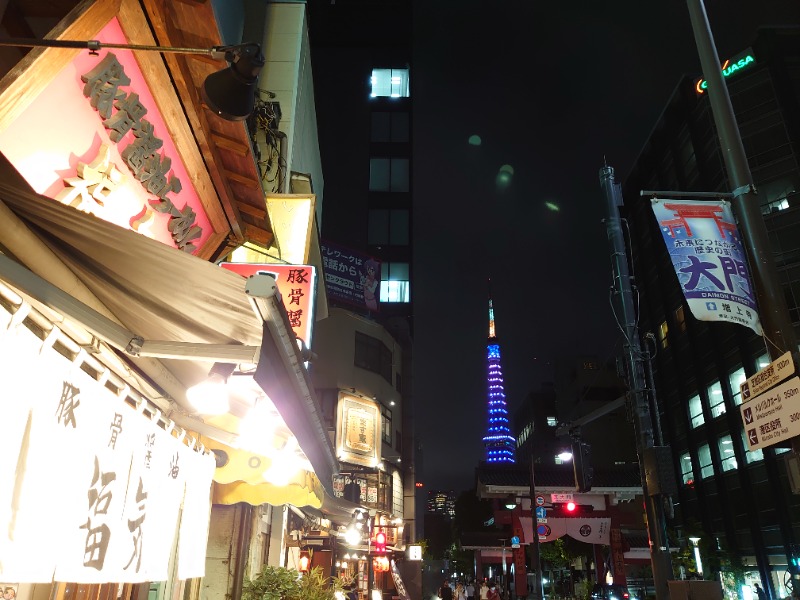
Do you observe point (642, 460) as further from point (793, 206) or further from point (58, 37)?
point (793, 206)

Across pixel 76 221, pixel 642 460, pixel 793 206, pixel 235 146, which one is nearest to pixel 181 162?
pixel 235 146

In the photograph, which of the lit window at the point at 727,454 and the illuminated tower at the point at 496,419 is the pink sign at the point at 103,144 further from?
the illuminated tower at the point at 496,419

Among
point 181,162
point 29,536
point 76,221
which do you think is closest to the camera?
point 29,536

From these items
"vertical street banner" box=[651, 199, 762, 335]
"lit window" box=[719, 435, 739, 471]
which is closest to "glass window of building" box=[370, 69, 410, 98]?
"lit window" box=[719, 435, 739, 471]

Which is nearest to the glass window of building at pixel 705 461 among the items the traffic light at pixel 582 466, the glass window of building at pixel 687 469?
the glass window of building at pixel 687 469

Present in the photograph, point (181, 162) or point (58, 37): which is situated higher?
point (181, 162)

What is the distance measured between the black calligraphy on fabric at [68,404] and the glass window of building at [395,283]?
4792 cm

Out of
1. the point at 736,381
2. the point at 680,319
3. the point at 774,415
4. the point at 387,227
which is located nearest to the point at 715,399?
the point at 736,381

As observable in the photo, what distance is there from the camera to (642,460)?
11562mm

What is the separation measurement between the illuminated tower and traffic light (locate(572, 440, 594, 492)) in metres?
110

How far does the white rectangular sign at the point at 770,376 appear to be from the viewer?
260 inches

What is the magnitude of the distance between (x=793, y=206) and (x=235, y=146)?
1676 inches

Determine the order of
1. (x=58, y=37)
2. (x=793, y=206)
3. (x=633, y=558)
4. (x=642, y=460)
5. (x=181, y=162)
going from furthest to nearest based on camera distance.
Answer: (x=793, y=206)
(x=633, y=558)
(x=642, y=460)
(x=181, y=162)
(x=58, y=37)

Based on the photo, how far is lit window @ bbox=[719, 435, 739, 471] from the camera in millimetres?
40188
